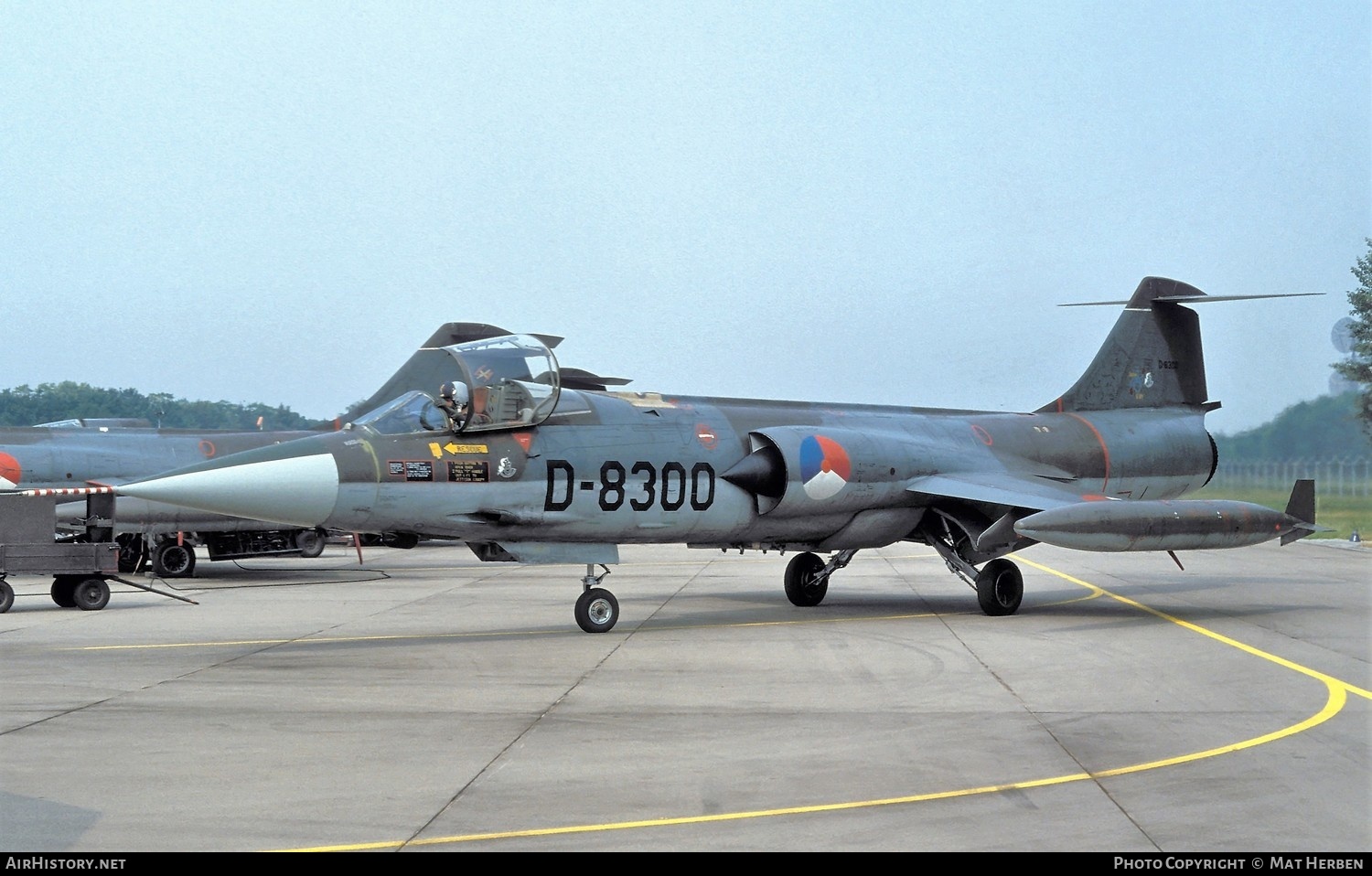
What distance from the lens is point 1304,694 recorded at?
9.06m

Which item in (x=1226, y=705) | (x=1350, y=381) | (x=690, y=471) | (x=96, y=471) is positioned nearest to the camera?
(x=1226, y=705)

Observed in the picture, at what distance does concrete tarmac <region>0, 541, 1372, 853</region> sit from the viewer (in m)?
5.45

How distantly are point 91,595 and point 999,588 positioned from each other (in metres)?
11.4

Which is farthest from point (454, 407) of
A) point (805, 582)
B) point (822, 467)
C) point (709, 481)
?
point (805, 582)

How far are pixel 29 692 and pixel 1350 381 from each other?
106 feet

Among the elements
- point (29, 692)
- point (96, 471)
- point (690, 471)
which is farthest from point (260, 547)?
point (29, 692)

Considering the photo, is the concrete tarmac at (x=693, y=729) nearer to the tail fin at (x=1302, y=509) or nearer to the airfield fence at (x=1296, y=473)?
the tail fin at (x=1302, y=509)

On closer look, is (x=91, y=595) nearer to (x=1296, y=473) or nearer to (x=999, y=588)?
(x=999, y=588)

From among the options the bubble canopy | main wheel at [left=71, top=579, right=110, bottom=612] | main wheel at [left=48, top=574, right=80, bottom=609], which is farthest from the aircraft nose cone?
main wheel at [left=48, top=574, right=80, bottom=609]

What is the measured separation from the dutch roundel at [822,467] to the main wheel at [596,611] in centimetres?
264

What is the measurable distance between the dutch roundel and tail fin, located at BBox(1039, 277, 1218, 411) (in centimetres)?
573

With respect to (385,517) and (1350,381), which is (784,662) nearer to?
(385,517)

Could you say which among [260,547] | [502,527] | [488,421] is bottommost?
[260,547]

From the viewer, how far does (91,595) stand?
1614cm
